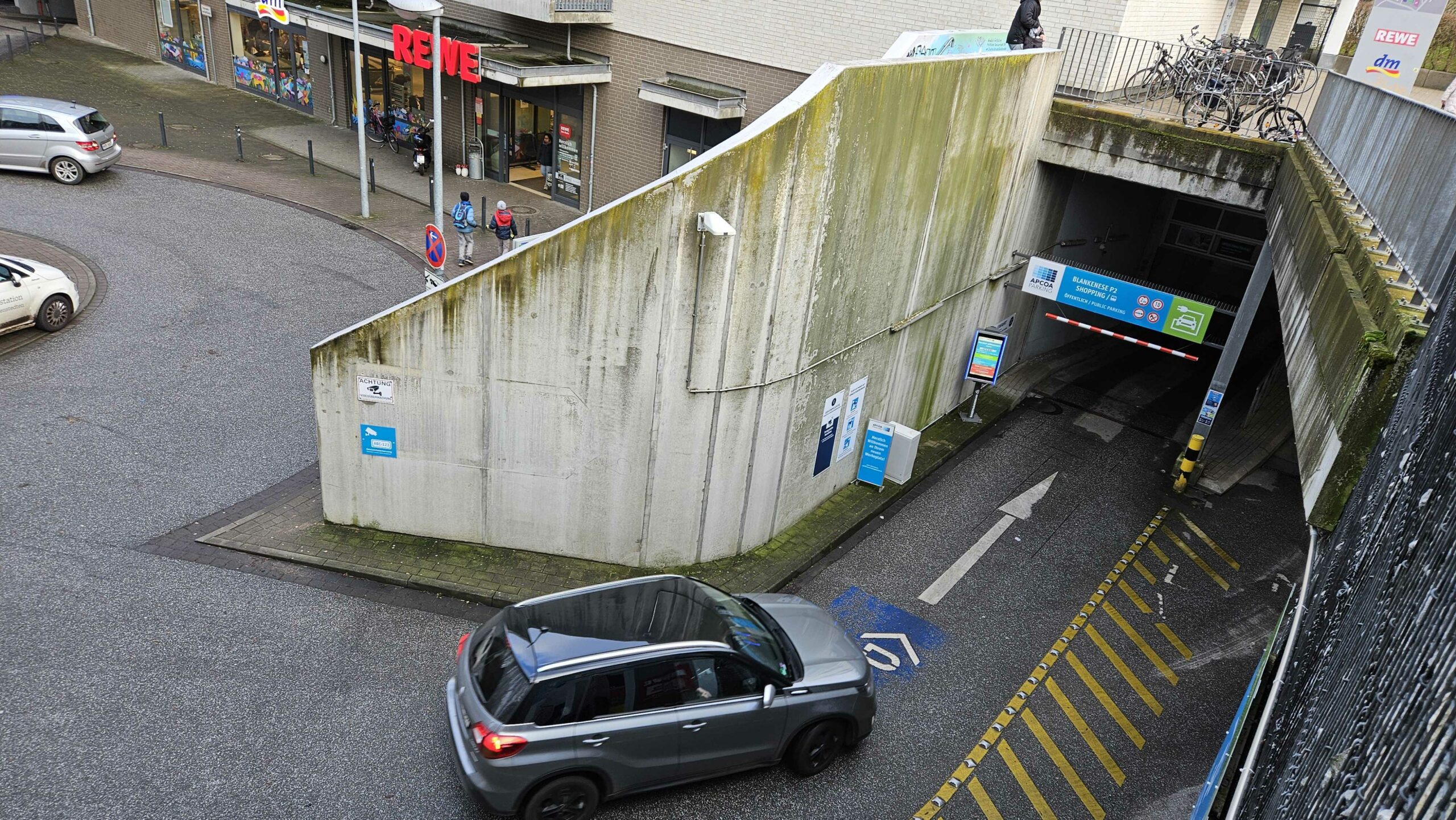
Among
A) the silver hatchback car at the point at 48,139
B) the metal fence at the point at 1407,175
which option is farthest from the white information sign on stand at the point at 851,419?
the silver hatchback car at the point at 48,139

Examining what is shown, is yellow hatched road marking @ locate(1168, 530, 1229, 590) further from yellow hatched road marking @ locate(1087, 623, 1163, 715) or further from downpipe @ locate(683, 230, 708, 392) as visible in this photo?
downpipe @ locate(683, 230, 708, 392)

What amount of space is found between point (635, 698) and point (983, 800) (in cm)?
342

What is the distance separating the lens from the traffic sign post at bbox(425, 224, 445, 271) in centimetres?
1223

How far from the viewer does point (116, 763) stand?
7.32m

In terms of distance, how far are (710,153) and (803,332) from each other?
8.23 feet

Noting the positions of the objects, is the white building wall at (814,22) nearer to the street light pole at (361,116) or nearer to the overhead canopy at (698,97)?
the overhead canopy at (698,97)

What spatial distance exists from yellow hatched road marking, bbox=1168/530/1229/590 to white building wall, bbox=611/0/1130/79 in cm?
831

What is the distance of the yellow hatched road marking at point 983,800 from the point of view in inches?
317

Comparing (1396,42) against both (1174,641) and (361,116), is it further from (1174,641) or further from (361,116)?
(361,116)

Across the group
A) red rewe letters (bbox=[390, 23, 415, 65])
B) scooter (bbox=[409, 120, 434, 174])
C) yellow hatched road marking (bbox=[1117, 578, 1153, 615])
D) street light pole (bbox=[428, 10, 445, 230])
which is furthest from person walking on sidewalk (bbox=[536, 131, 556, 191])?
yellow hatched road marking (bbox=[1117, 578, 1153, 615])

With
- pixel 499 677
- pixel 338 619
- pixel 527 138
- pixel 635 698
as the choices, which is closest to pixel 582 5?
pixel 527 138

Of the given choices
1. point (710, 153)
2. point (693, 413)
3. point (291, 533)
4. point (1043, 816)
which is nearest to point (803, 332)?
point (693, 413)

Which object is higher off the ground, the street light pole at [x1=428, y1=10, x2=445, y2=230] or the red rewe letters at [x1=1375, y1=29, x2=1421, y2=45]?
the red rewe letters at [x1=1375, y1=29, x2=1421, y2=45]

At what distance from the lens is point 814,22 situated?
1817cm
